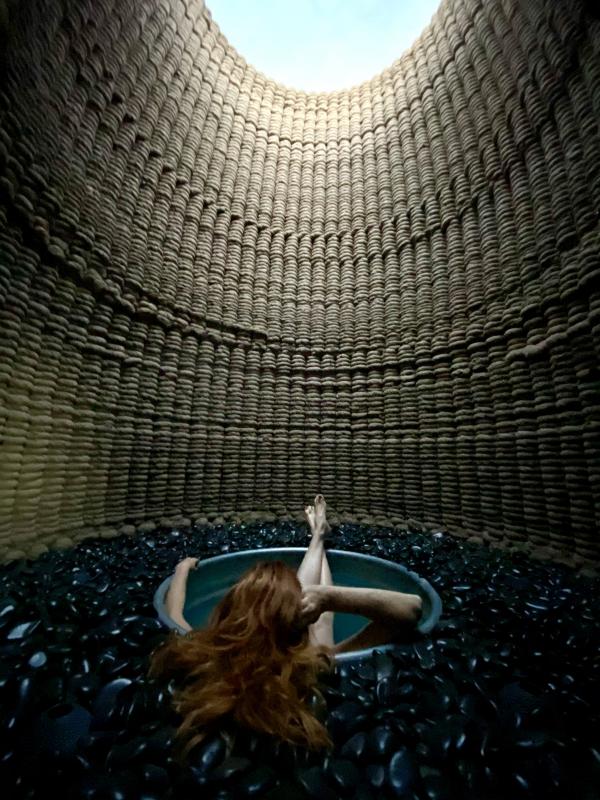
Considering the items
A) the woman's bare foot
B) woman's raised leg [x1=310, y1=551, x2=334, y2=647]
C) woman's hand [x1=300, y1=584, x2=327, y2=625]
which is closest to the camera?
woman's hand [x1=300, y1=584, x2=327, y2=625]

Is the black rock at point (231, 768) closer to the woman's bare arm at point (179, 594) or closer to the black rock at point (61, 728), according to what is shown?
the black rock at point (61, 728)

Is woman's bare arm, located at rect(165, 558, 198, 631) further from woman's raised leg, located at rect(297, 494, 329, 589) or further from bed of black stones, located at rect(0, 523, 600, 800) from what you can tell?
woman's raised leg, located at rect(297, 494, 329, 589)

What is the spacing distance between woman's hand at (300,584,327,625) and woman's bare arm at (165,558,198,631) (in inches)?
9.0

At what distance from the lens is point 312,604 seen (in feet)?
1.84

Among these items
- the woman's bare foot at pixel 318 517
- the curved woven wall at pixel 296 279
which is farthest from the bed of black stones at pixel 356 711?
the woman's bare foot at pixel 318 517

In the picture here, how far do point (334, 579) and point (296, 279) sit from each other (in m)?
1.14

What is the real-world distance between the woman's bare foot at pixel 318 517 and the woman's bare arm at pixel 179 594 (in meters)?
0.40

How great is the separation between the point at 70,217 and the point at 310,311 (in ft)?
2.84

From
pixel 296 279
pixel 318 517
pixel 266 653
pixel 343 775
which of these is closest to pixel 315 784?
pixel 343 775

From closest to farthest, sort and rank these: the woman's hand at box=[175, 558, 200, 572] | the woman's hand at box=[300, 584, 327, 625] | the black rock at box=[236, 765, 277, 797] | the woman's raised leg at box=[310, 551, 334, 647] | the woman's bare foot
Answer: the black rock at box=[236, 765, 277, 797]
the woman's hand at box=[300, 584, 327, 625]
the woman's raised leg at box=[310, 551, 334, 647]
the woman's hand at box=[175, 558, 200, 572]
the woman's bare foot

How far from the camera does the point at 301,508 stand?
1473 mm

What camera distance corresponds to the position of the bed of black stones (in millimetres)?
378

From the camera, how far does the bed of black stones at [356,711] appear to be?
0.38 m

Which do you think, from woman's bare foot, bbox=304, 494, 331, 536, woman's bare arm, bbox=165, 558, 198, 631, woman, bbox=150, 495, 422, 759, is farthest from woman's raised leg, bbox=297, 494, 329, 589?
woman's bare arm, bbox=165, 558, 198, 631
